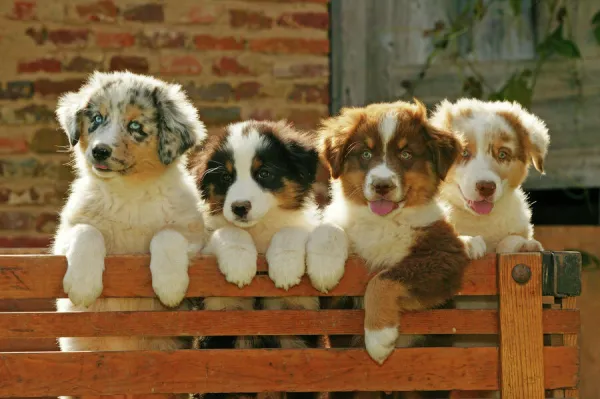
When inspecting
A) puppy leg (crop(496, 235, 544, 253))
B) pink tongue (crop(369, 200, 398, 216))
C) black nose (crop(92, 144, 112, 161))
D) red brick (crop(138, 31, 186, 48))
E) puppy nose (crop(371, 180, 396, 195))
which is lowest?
puppy leg (crop(496, 235, 544, 253))

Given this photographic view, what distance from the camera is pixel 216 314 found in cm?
314

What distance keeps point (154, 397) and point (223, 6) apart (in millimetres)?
3095

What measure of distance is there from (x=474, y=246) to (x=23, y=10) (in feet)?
11.1

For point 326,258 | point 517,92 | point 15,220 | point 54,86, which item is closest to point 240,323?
Result: point 326,258

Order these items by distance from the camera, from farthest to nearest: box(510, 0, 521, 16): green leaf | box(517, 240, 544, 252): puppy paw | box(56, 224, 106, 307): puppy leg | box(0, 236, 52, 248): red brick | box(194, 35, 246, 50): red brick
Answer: box(510, 0, 521, 16): green leaf, box(194, 35, 246, 50): red brick, box(0, 236, 52, 248): red brick, box(517, 240, 544, 252): puppy paw, box(56, 224, 106, 307): puppy leg

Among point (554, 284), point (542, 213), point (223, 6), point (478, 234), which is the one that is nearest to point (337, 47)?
point (223, 6)

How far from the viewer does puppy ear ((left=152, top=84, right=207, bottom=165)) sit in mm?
3754

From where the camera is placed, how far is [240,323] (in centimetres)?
314

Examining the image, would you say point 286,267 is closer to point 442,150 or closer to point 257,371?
point 257,371

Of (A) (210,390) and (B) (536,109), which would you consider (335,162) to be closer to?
(A) (210,390)

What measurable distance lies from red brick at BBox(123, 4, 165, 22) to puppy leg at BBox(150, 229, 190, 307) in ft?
8.58

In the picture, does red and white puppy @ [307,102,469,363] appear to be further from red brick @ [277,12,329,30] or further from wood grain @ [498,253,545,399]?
red brick @ [277,12,329,30]

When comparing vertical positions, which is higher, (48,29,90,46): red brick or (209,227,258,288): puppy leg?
(48,29,90,46): red brick

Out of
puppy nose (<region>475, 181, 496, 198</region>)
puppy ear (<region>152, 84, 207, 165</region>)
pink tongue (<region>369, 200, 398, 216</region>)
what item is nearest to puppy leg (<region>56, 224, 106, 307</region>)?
puppy ear (<region>152, 84, 207, 165</region>)
